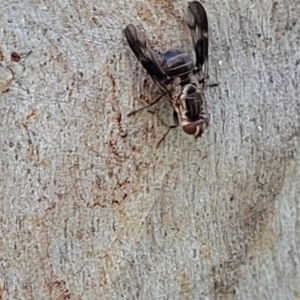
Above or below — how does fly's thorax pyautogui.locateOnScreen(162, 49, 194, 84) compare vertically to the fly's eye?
above

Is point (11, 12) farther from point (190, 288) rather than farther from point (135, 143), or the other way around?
point (190, 288)

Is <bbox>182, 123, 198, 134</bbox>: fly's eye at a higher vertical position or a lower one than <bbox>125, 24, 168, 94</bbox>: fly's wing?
lower

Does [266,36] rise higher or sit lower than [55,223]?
higher

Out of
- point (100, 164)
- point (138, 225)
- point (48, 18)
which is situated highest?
point (48, 18)

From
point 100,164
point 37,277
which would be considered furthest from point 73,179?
point 37,277

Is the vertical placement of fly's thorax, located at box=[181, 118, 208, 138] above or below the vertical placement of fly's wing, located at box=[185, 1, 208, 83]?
below

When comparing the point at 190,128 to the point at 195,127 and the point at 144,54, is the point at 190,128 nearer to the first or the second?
the point at 195,127

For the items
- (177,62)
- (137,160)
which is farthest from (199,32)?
(137,160)
